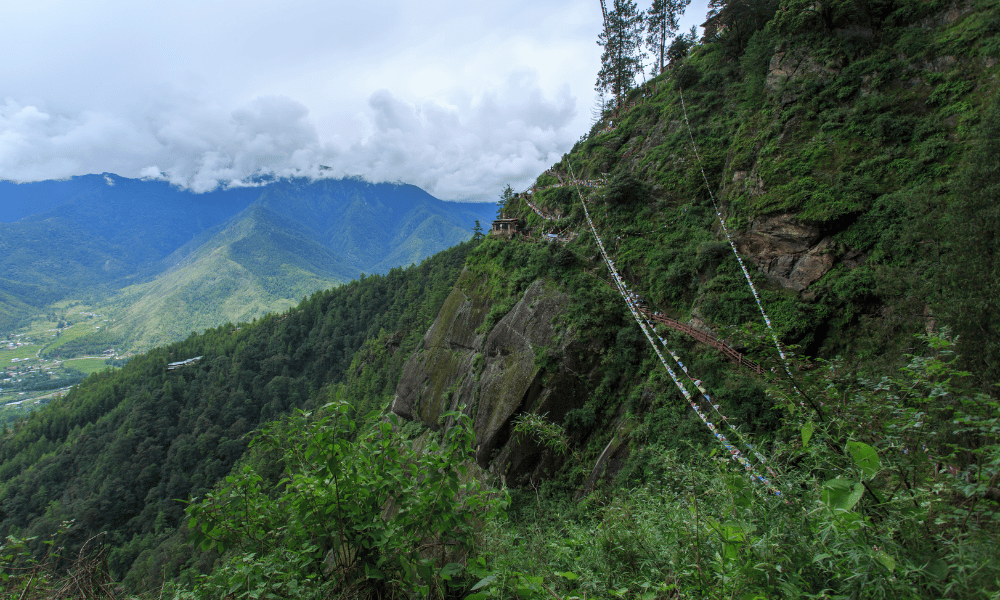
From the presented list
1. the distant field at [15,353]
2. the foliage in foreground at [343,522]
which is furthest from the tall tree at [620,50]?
the distant field at [15,353]

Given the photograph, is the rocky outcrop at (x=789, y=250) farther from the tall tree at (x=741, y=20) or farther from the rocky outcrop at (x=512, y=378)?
the tall tree at (x=741, y=20)

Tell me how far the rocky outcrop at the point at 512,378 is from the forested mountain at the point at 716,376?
0.12 meters

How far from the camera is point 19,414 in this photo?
113312 millimetres

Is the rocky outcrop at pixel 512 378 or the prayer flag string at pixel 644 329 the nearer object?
the prayer flag string at pixel 644 329

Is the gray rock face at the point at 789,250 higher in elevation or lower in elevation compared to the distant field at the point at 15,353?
lower

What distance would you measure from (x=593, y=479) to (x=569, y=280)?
25.8 feet

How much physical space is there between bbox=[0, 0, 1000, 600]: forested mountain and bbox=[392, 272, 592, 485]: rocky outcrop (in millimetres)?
117

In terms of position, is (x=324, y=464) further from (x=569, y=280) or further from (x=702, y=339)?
(x=569, y=280)

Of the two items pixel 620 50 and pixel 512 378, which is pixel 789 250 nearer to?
pixel 512 378

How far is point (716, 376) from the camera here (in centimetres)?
1090

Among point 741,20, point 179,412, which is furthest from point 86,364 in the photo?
point 741,20

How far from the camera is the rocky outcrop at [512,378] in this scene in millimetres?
14266

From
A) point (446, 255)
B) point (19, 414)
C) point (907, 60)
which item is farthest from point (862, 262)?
point (19, 414)

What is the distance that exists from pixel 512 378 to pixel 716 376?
729 cm
